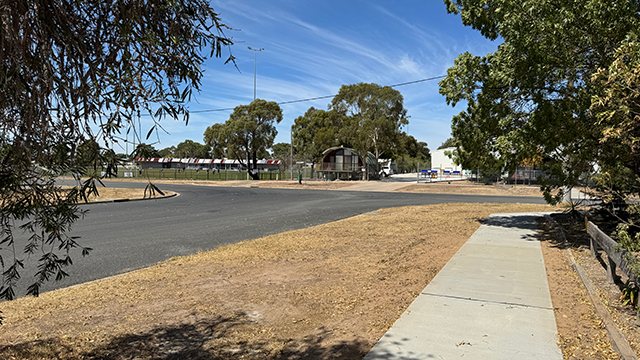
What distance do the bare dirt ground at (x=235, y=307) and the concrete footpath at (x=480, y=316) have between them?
26 cm

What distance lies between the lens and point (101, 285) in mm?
6176

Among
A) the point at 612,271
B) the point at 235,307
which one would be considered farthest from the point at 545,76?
the point at 235,307

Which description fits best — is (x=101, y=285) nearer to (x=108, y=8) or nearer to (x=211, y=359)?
(x=211, y=359)

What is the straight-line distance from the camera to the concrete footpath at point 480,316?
12.8ft

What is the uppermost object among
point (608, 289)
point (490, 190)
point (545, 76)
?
point (545, 76)

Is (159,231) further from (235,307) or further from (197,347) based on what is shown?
(197,347)

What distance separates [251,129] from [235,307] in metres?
54.6

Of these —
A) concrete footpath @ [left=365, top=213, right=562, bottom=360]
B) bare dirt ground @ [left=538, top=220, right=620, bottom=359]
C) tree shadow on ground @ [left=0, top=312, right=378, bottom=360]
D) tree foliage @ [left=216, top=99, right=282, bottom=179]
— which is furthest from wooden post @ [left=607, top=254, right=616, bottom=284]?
tree foliage @ [left=216, top=99, right=282, bottom=179]

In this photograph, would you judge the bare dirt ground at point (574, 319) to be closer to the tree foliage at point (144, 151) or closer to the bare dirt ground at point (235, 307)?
the bare dirt ground at point (235, 307)

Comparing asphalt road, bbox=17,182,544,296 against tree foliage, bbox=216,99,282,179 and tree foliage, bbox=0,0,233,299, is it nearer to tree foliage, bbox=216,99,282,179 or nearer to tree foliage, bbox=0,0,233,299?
tree foliage, bbox=0,0,233,299

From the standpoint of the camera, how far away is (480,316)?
15.7 feet

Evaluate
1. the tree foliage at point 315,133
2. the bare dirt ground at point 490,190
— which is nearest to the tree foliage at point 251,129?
the tree foliage at point 315,133

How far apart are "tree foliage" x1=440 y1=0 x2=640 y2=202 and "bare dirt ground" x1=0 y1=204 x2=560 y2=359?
3.76 metres

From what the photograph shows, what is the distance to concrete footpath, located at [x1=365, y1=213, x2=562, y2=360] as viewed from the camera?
3906mm
